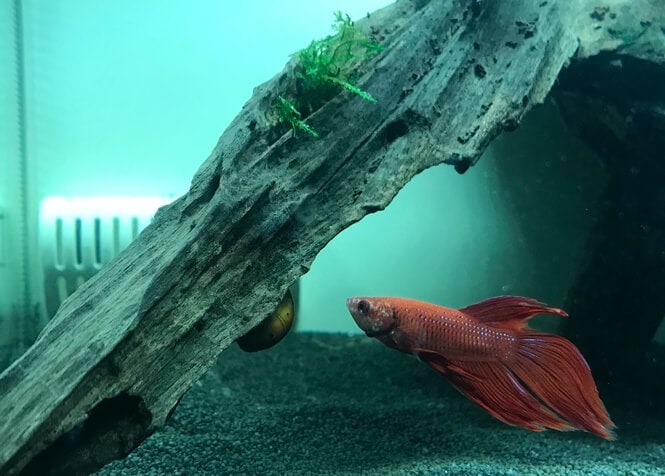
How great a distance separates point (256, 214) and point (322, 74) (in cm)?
70

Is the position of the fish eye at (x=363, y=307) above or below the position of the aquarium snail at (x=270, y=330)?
above

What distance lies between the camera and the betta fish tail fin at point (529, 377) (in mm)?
2004

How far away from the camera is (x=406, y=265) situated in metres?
4.57

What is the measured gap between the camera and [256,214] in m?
2.00

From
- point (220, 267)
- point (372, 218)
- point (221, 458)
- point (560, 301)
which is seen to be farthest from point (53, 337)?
point (560, 301)

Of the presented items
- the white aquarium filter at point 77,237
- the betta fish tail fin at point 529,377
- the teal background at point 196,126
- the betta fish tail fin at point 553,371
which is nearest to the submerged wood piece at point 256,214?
the betta fish tail fin at point 529,377

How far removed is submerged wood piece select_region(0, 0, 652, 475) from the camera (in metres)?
1.72

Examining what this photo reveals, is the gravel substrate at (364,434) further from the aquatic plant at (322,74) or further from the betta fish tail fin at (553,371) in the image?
the aquatic plant at (322,74)

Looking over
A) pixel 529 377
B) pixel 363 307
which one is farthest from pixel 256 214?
pixel 529 377

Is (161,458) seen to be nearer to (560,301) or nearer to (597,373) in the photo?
(597,373)

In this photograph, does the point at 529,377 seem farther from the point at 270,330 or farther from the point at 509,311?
the point at 270,330

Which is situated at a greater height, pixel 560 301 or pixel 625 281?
pixel 625 281

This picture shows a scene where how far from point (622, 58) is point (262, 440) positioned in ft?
9.09

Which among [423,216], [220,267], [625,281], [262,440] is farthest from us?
[423,216]
